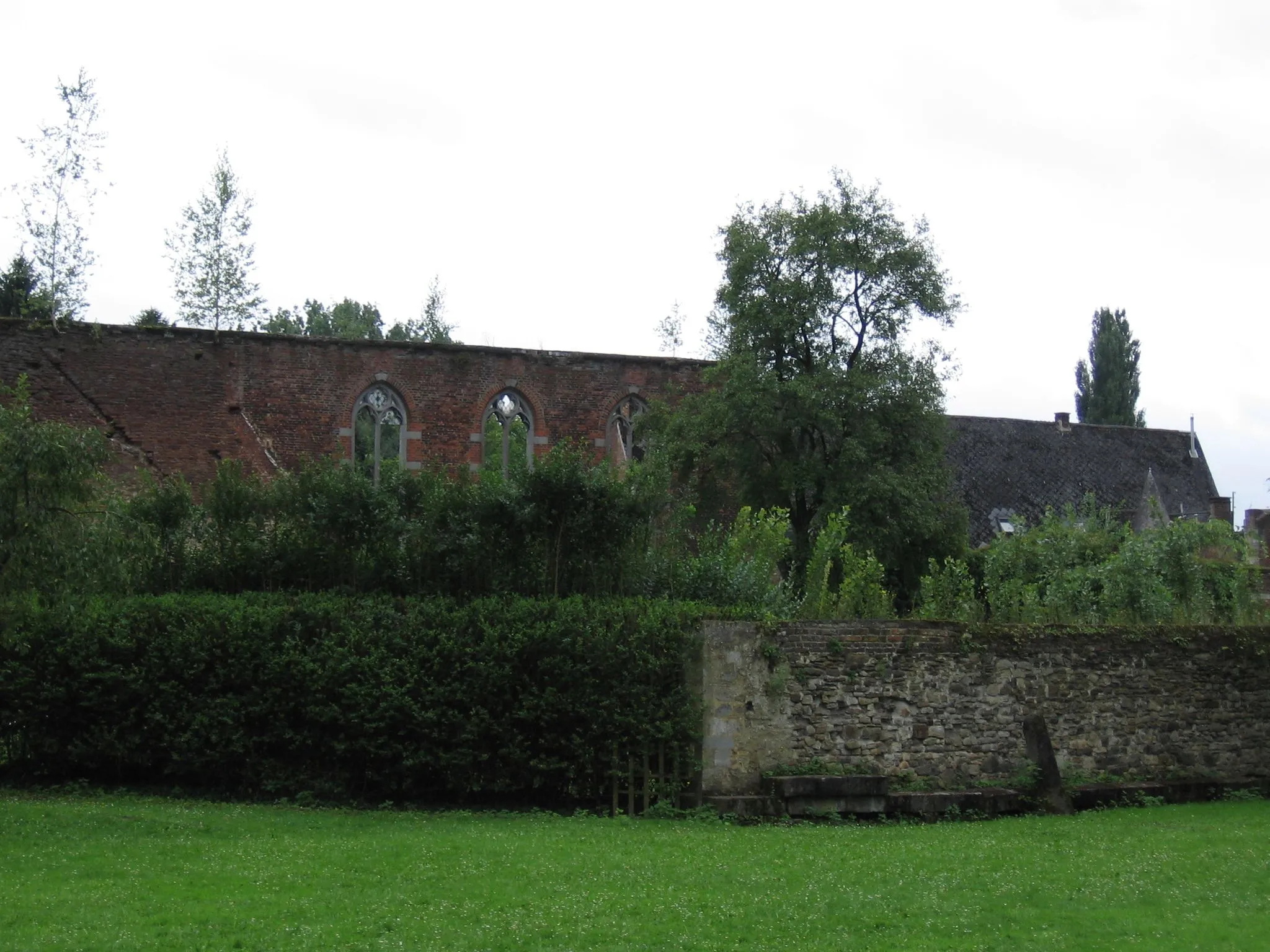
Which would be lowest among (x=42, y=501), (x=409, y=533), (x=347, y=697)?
(x=347, y=697)

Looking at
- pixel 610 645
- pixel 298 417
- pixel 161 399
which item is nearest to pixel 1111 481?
pixel 298 417

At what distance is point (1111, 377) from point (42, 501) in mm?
56780

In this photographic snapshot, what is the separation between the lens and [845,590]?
59.2 ft

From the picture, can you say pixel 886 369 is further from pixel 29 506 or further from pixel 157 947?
pixel 157 947

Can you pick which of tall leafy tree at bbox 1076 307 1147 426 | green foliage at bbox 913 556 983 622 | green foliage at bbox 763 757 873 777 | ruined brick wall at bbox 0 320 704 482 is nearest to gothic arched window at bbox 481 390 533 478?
ruined brick wall at bbox 0 320 704 482

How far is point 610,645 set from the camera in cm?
1530

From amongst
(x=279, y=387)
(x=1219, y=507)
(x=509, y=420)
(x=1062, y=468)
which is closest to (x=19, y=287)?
(x=279, y=387)

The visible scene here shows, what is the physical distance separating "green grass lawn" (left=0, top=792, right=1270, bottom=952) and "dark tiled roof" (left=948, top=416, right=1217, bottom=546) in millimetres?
29890

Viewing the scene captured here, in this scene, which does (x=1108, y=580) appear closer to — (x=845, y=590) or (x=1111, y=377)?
(x=845, y=590)

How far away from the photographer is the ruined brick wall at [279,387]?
2722 centimetres

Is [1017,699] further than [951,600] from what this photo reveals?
No

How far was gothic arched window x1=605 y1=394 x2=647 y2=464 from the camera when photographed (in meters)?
32.5

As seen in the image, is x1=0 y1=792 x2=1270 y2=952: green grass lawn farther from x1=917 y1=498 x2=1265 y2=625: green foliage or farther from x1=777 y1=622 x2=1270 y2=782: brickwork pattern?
x1=917 y1=498 x2=1265 y2=625: green foliage

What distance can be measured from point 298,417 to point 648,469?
1621 cm
